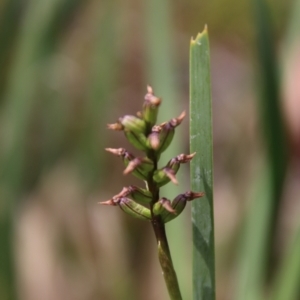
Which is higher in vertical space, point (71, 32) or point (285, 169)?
point (71, 32)

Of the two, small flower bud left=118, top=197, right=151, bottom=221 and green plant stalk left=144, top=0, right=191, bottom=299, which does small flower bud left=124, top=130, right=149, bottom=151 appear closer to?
small flower bud left=118, top=197, right=151, bottom=221

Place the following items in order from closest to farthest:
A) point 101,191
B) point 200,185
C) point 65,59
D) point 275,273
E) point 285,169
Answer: point 200,185 < point 285,169 < point 275,273 < point 101,191 < point 65,59

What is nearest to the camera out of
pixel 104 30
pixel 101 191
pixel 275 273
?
pixel 275 273

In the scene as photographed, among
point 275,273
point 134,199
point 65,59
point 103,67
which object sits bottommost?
point 275,273

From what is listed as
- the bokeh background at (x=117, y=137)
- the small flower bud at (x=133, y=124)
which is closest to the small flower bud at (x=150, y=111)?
the small flower bud at (x=133, y=124)

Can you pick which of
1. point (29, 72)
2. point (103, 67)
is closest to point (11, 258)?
point (29, 72)

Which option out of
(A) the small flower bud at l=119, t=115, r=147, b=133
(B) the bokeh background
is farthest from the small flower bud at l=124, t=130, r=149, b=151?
(B) the bokeh background

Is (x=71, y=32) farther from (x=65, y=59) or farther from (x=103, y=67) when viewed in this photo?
(x=103, y=67)

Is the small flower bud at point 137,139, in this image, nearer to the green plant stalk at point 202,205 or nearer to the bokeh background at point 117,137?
the green plant stalk at point 202,205

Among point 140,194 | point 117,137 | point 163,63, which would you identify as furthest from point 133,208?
point 117,137
